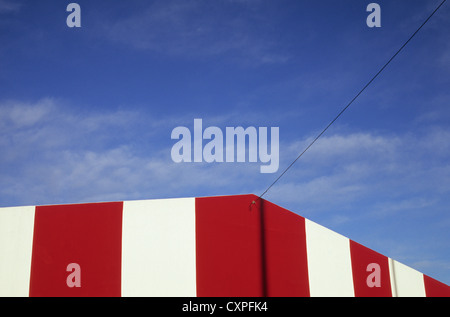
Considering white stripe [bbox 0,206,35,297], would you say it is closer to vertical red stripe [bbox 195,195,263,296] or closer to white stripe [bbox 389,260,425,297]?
vertical red stripe [bbox 195,195,263,296]

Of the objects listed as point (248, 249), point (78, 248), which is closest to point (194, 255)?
point (248, 249)

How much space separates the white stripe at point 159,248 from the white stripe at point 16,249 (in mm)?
1124

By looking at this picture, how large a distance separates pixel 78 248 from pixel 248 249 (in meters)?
1.94

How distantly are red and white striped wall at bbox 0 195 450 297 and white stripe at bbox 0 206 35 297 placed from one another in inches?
0.5

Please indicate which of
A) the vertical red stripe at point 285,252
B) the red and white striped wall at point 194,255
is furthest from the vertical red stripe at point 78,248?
the vertical red stripe at point 285,252

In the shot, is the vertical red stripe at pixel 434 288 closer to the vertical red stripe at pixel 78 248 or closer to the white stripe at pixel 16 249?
the vertical red stripe at pixel 78 248

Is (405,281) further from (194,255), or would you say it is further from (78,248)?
(78,248)

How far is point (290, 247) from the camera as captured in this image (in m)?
5.40

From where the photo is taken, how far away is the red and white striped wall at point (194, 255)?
5336mm

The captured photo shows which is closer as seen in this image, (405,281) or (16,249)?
(405,281)

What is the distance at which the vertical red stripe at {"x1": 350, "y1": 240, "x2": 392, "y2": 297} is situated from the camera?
5340 millimetres

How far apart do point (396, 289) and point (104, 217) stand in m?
3.40

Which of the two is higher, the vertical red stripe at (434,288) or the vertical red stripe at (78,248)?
the vertical red stripe at (78,248)

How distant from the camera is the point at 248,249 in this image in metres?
5.38
